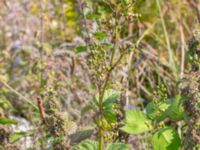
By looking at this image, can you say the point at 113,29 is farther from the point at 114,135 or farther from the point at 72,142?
the point at 72,142

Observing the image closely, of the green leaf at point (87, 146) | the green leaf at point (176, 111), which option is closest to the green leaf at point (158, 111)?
the green leaf at point (176, 111)

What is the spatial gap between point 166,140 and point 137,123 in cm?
9

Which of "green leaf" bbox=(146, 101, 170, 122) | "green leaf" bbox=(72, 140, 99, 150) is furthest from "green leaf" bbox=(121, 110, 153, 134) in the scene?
"green leaf" bbox=(72, 140, 99, 150)

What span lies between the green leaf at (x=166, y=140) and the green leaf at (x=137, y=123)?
0.03 meters

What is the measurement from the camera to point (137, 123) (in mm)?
1402

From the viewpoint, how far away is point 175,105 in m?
1.42

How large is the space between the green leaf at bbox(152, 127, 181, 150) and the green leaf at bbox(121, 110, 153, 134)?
0.03 meters

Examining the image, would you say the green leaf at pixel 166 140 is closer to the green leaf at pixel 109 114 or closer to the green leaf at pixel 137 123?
the green leaf at pixel 137 123

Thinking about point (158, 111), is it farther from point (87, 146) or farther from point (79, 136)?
point (79, 136)

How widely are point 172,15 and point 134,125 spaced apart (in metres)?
2.82

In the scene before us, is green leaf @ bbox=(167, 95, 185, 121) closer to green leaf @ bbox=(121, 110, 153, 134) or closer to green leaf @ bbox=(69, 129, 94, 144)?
green leaf @ bbox=(121, 110, 153, 134)

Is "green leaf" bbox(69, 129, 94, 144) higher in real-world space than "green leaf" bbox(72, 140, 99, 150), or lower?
higher

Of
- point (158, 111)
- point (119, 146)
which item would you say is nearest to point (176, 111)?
point (158, 111)

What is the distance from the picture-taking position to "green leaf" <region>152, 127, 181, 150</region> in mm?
1376
